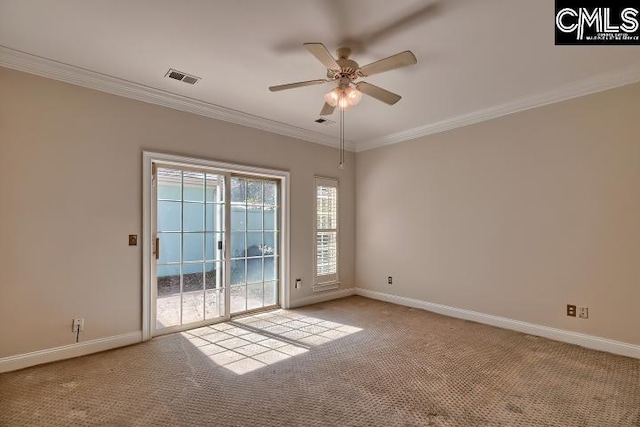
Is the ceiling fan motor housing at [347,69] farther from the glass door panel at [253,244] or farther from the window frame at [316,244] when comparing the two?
the window frame at [316,244]

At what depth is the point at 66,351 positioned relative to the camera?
3.01m

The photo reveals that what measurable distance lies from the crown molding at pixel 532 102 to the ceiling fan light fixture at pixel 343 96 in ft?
7.35

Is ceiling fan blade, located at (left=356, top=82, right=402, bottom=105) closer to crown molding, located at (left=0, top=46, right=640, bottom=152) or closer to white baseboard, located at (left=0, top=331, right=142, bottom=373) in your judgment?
crown molding, located at (left=0, top=46, right=640, bottom=152)

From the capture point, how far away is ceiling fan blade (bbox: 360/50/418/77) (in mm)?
2254

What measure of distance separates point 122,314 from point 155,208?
117cm

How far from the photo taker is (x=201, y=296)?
158 inches

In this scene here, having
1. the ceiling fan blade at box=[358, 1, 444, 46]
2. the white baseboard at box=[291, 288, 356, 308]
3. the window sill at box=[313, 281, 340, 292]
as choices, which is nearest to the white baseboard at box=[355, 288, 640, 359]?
the white baseboard at box=[291, 288, 356, 308]

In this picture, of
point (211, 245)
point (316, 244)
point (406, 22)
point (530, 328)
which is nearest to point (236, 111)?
point (211, 245)

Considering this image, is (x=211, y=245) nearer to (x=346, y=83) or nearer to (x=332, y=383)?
(x=332, y=383)

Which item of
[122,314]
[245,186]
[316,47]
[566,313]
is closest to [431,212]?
[566,313]

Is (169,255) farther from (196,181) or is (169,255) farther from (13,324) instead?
(13,324)

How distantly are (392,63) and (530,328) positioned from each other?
11.0 ft

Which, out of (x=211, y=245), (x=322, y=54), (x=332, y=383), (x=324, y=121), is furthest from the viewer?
(x=324, y=121)

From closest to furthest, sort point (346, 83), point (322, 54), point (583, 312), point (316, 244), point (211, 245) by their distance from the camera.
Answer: point (322, 54)
point (346, 83)
point (583, 312)
point (211, 245)
point (316, 244)
